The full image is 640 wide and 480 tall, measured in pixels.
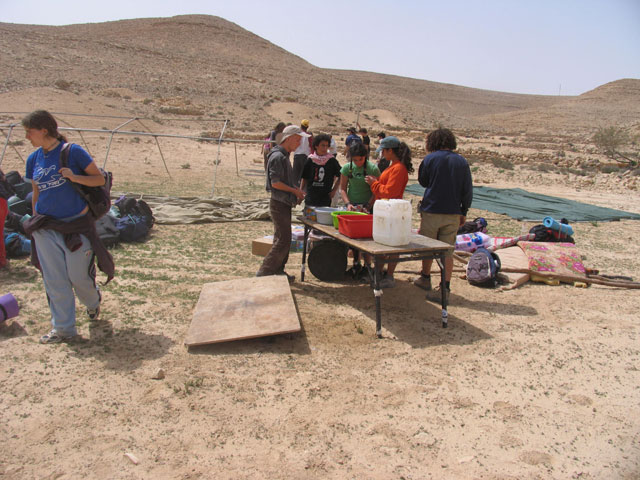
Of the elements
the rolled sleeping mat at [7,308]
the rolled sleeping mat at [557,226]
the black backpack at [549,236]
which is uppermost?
the rolled sleeping mat at [557,226]

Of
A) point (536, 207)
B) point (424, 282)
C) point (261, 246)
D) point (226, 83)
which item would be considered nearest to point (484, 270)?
point (424, 282)

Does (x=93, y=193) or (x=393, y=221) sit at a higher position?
(x=93, y=193)

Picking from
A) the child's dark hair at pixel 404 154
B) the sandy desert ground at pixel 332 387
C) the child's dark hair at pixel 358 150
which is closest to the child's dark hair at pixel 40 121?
the sandy desert ground at pixel 332 387

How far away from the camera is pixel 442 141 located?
4859 millimetres

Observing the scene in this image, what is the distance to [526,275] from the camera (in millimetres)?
6004

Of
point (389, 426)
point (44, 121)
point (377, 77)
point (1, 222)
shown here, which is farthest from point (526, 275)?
point (377, 77)

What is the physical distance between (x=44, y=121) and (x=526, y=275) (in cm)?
545

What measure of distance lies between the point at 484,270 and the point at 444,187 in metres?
1.54

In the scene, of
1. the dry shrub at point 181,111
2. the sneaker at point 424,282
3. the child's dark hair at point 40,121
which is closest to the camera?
the child's dark hair at point 40,121

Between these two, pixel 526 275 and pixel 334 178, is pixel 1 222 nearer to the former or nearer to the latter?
pixel 334 178

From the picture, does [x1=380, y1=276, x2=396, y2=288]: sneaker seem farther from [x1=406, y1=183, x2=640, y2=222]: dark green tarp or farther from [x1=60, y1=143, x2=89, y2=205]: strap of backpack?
[x1=406, y1=183, x2=640, y2=222]: dark green tarp

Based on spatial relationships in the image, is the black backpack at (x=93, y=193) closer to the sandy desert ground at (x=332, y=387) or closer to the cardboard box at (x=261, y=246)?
the sandy desert ground at (x=332, y=387)

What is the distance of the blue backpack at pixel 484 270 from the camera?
5766 millimetres

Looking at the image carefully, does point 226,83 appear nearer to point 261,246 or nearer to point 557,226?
point 261,246
